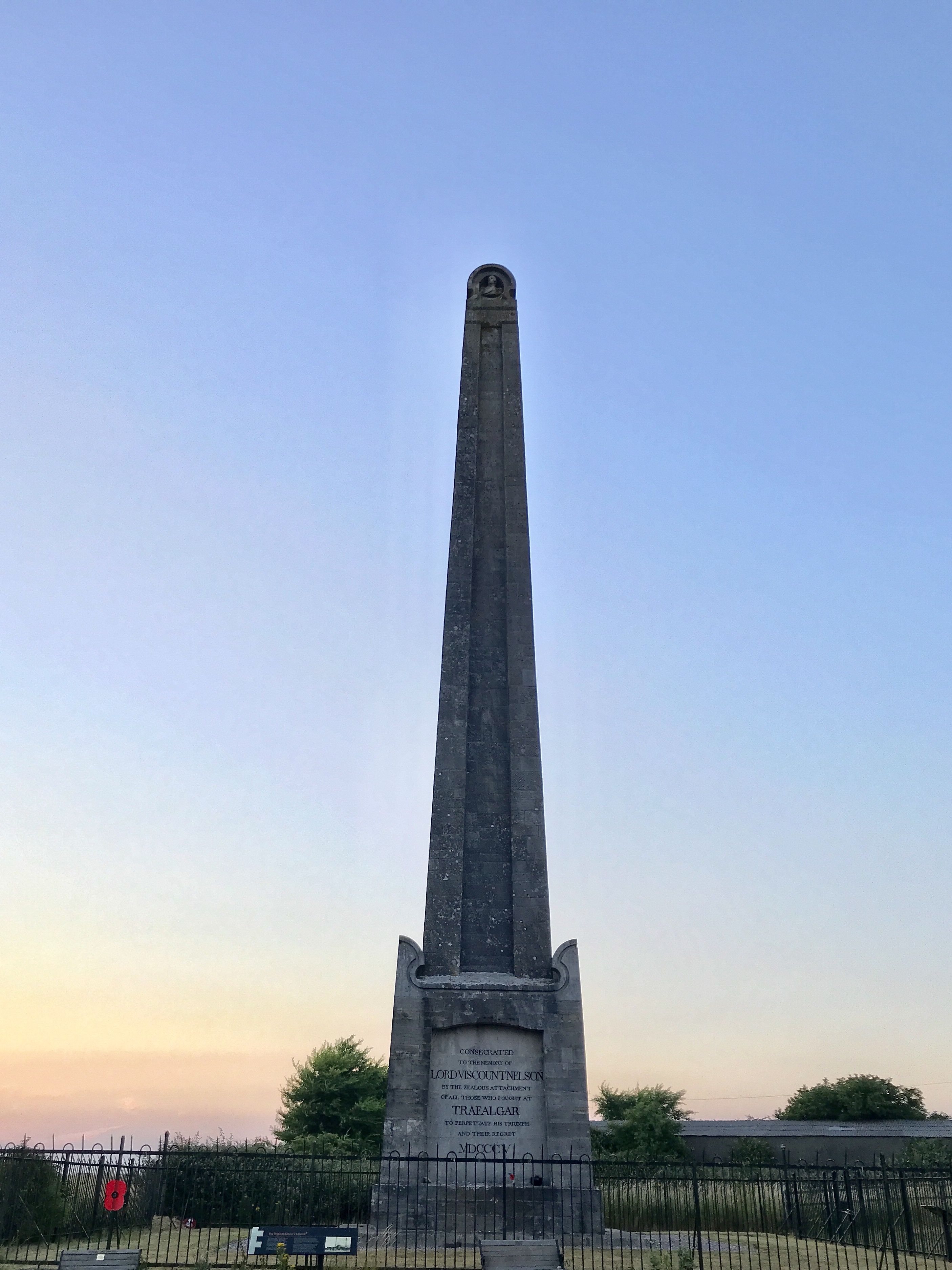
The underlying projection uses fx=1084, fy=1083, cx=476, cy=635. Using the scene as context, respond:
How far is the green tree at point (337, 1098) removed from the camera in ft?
136

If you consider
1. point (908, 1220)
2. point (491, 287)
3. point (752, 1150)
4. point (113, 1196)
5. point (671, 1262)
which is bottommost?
point (671, 1262)

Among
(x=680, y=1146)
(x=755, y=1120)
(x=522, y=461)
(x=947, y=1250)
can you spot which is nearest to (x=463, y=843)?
(x=522, y=461)

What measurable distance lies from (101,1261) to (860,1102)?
69.7 meters

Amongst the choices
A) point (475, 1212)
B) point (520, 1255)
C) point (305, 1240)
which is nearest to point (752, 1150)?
point (475, 1212)

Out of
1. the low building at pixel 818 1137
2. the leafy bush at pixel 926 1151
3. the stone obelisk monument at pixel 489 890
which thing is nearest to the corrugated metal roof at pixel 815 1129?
the low building at pixel 818 1137

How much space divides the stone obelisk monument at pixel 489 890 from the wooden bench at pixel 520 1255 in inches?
182

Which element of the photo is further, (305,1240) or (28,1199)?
(28,1199)

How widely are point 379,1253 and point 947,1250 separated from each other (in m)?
10.00

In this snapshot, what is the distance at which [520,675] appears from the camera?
2466 cm

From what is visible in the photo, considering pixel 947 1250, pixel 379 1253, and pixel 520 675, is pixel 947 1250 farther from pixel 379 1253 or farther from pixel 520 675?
pixel 520 675

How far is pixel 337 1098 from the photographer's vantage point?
42.4 m

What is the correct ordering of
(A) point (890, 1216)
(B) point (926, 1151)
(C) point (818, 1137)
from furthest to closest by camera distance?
(C) point (818, 1137), (B) point (926, 1151), (A) point (890, 1216)

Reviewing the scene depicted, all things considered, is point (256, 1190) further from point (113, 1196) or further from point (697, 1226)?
point (697, 1226)

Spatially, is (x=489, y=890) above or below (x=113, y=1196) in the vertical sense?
above
